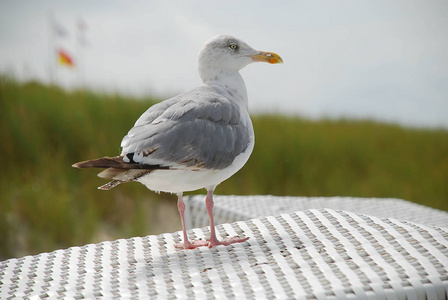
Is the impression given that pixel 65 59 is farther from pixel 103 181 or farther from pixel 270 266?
pixel 270 266

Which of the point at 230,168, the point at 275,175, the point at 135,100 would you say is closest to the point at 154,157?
the point at 230,168

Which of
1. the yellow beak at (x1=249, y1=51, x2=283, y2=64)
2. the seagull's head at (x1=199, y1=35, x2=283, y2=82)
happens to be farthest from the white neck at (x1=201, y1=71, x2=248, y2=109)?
the yellow beak at (x1=249, y1=51, x2=283, y2=64)

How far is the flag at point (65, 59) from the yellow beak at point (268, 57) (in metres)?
6.02

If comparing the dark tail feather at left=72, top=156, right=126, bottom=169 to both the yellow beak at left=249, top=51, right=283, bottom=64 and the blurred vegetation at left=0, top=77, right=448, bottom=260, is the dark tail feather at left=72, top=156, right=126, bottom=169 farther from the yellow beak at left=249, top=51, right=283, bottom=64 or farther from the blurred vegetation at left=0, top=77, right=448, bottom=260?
the blurred vegetation at left=0, top=77, right=448, bottom=260

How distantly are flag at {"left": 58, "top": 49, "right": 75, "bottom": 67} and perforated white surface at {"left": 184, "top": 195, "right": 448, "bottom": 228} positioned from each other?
17.8 feet

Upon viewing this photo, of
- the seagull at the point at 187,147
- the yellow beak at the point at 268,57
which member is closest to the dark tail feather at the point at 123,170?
the seagull at the point at 187,147

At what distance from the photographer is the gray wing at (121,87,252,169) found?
81.4 inches

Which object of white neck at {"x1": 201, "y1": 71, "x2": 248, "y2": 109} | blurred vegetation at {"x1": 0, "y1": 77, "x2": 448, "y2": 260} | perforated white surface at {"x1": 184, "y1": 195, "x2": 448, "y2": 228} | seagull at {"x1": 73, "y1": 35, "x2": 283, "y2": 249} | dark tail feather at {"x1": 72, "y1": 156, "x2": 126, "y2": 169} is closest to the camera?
dark tail feather at {"x1": 72, "y1": 156, "x2": 126, "y2": 169}

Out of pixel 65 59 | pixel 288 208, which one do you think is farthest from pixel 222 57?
pixel 65 59

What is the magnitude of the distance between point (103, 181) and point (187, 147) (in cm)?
349

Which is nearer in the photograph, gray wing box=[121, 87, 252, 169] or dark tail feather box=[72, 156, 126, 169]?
dark tail feather box=[72, 156, 126, 169]

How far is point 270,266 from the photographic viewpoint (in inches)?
74.0

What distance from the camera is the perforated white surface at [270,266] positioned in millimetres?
1684

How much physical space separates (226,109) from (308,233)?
598 mm
